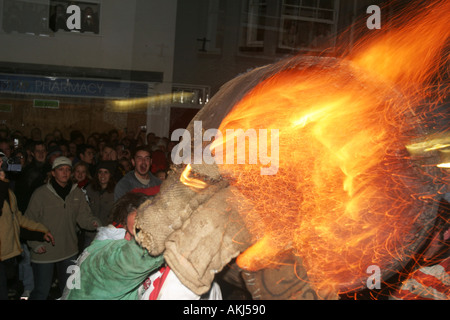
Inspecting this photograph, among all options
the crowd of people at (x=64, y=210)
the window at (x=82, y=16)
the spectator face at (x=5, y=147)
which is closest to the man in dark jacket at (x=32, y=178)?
the crowd of people at (x=64, y=210)

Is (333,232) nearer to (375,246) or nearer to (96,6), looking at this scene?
(375,246)

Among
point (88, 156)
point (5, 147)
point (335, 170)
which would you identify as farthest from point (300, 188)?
point (5, 147)

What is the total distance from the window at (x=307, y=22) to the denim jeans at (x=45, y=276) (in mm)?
A: 4141

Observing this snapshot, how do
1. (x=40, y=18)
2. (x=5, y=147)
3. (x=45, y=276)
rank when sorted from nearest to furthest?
(x=45, y=276)
(x=5, y=147)
(x=40, y=18)

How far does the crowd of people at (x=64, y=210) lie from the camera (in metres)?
2.02

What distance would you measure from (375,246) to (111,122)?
4.61 m

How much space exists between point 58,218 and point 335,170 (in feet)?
7.57

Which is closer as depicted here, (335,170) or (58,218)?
(335,170)

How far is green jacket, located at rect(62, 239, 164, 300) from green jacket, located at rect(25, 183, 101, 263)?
1758mm

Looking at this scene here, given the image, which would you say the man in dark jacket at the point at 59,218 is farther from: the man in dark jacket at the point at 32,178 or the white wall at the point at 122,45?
the white wall at the point at 122,45

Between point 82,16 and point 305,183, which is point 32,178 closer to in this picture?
point 82,16

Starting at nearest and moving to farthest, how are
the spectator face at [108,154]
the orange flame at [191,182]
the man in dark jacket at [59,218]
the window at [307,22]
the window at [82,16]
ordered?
the orange flame at [191,182] < the man in dark jacket at [59,218] < the spectator face at [108,154] < the window at [82,16] < the window at [307,22]

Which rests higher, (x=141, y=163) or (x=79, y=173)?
(x=141, y=163)

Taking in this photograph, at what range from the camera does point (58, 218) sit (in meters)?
3.59
